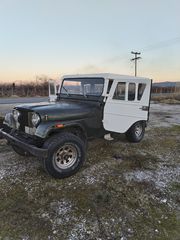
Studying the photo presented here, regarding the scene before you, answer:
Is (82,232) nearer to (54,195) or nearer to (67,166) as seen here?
(54,195)

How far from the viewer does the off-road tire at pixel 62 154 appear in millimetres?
3209

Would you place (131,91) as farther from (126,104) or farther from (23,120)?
(23,120)

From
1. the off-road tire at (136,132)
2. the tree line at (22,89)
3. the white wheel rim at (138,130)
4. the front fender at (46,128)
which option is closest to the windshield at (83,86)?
the front fender at (46,128)

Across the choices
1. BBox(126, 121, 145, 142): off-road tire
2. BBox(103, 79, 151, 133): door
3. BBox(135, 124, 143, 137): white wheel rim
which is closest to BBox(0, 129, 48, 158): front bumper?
BBox(103, 79, 151, 133): door

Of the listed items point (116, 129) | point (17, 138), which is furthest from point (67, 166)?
point (116, 129)

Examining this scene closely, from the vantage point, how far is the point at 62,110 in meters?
3.61

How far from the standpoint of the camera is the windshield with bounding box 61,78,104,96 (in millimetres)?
4342

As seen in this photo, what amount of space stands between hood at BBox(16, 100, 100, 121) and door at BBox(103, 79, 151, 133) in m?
0.43

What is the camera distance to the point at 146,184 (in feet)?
10.8

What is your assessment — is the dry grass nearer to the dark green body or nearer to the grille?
the dark green body

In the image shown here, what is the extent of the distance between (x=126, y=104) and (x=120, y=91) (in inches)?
16.3

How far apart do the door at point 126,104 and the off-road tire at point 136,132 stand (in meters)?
0.24

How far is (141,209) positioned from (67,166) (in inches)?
60.2

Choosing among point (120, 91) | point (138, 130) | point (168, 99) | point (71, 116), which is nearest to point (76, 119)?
point (71, 116)
